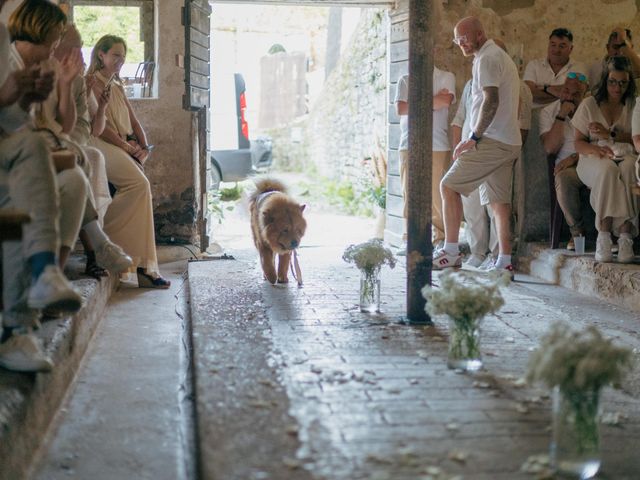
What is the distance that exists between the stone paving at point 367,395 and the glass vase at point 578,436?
11 cm

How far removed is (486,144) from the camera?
6.35m

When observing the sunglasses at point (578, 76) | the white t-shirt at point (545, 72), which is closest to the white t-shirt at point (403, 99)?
the white t-shirt at point (545, 72)

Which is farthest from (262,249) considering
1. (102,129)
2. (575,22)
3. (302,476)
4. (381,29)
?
(381,29)

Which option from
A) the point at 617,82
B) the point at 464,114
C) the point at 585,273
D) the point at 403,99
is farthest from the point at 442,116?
the point at 585,273

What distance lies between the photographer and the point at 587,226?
678 centimetres

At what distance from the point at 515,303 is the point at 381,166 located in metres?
4.46

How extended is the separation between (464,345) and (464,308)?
7.6 inches

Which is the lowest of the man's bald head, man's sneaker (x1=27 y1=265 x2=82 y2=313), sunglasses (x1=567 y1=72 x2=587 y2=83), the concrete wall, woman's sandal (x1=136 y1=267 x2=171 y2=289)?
woman's sandal (x1=136 y1=267 x2=171 y2=289)

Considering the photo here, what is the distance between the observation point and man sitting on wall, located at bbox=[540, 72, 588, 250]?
6461mm

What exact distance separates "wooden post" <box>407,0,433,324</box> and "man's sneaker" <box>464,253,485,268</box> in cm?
246

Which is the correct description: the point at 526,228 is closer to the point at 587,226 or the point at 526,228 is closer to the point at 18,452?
the point at 587,226

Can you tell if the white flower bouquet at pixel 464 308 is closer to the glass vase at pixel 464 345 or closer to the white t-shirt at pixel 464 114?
the glass vase at pixel 464 345

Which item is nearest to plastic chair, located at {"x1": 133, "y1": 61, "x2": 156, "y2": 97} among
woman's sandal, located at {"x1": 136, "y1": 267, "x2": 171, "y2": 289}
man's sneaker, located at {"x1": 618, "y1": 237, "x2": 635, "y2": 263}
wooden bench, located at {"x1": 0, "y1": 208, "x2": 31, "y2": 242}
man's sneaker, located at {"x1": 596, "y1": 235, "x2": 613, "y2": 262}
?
woman's sandal, located at {"x1": 136, "y1": 267, "x2": 171, "y2": 289}

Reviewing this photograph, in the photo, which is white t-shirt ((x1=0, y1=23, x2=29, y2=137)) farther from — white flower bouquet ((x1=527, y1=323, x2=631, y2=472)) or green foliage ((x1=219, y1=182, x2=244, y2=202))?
green foliage ((x1=219, y1=182, x2=244, y2=202))
